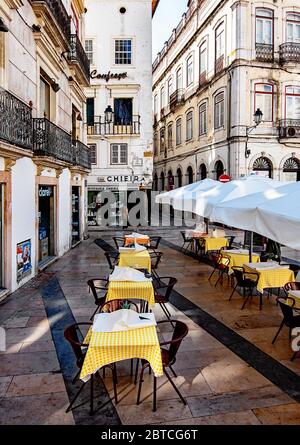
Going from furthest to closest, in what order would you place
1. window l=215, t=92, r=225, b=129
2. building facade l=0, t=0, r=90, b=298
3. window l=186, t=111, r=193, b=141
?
1. window l=186, t=111, r=193, b=141
2. window l=215, t=92, r=225, b=129
3. building facade l=0, t=0, r=90, b=298

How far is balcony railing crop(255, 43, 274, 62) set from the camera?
23.2 m

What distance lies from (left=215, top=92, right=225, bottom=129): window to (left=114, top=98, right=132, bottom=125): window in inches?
235

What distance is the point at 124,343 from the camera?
15.0ft

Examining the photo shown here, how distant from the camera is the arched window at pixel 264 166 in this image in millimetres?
23984

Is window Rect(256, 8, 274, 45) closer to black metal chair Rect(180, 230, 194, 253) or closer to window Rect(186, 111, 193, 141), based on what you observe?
window Rect(186, 111, 193, 141)

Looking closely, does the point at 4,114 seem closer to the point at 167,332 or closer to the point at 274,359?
the point at 167,332

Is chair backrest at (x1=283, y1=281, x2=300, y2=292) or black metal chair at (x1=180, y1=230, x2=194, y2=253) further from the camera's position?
black metal chair at (x1=180, y1=230, x2=194, y2=253)

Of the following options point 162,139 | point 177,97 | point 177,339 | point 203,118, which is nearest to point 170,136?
point 162,139

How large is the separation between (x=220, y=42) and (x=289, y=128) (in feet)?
24.7

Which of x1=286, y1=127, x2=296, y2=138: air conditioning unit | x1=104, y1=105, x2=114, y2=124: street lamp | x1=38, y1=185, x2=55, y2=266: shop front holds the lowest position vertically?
x1=38, y1=185, x2=55, y2=266: shop front

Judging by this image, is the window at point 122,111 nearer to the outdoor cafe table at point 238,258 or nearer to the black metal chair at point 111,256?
the black metal chair at point 111,256

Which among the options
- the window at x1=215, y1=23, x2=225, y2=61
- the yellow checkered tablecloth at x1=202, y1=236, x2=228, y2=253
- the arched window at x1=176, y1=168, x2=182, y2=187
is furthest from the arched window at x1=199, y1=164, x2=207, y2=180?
the yellow checkered tablecloth at x1=202, y1=236, x2=228, y2=253
